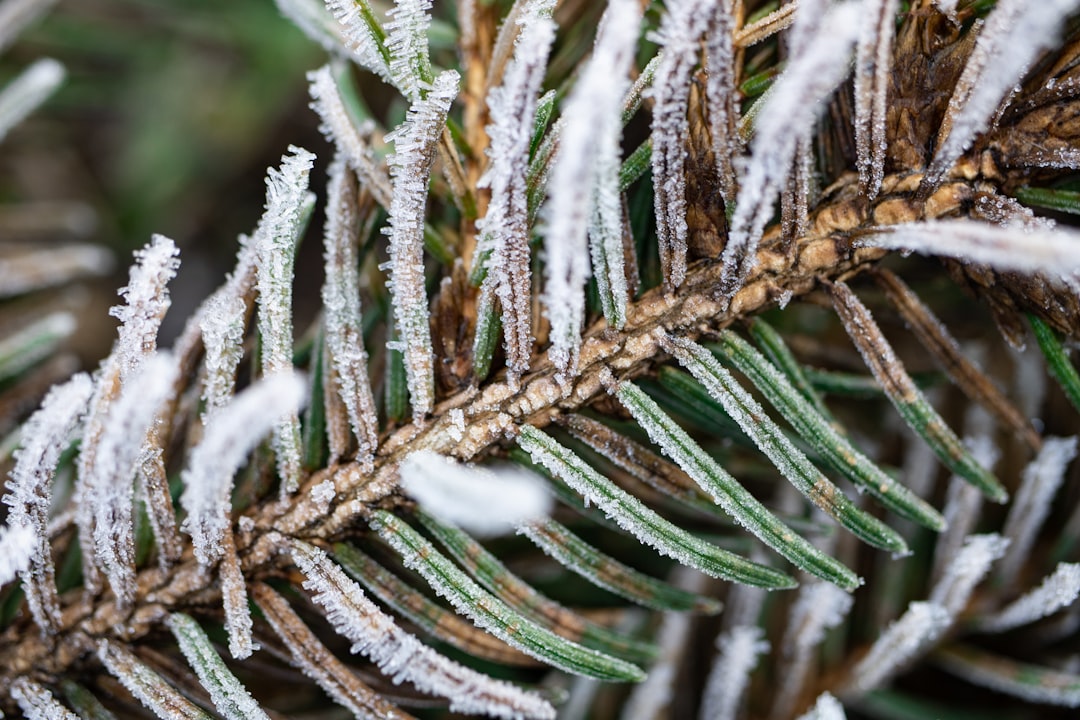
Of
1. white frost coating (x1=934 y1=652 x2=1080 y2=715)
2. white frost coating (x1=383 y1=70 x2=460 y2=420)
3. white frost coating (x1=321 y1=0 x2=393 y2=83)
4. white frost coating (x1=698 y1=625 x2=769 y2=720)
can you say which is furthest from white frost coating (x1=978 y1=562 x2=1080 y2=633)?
white frost coating (x1=321 y1=0 x2=393 y2=83)

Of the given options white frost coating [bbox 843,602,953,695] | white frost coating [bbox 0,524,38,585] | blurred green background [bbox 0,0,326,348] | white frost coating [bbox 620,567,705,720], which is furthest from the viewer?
blurred green background [bbox 0,0,326,348]

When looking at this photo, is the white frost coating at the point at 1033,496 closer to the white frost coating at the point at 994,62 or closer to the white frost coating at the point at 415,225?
the white frost coating at the point at 994,62

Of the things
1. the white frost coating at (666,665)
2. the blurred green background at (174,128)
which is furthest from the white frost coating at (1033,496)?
the blurred green background at (174,128)

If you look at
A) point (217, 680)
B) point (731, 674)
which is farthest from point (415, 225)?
point (731, 674)

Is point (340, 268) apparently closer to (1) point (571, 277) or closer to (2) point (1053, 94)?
(1) point (571, 277)

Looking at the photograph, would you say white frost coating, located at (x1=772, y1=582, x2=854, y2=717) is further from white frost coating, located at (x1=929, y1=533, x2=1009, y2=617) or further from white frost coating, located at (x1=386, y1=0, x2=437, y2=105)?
white frost coating, located at (x1=386, y1=0, x2=437, y2=105)

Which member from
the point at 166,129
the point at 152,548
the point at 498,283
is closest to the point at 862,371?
the point at 498,283

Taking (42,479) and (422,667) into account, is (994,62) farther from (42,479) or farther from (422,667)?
(42,479)

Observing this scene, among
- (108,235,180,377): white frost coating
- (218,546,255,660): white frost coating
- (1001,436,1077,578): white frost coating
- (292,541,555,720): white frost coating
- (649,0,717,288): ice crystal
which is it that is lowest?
(218,546,255,660): white frost coating

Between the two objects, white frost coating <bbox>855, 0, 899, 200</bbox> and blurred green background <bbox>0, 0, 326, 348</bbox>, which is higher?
blurred green background <bbox>0, 0, 326, 348</bbox>
